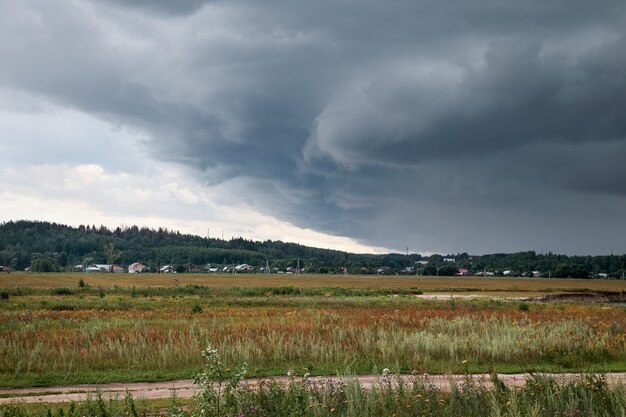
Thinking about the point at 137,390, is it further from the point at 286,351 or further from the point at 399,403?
the point at 399,403

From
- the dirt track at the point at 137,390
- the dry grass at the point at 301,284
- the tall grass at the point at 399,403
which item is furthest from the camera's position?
the dry grass at the point at 301,284

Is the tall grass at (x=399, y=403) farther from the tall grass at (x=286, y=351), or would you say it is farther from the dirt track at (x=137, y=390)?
the tall grass at (x=286, y=351)

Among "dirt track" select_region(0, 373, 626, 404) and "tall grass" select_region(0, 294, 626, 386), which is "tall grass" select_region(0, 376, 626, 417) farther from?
"tall grass" select_region(0, 294, 626, 386)

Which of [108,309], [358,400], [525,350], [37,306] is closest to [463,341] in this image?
[525,350]

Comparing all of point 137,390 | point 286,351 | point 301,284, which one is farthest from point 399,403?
point 301,284

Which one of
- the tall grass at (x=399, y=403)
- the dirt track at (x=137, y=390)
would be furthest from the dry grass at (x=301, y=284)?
the tall grass at (x=399, y=403)

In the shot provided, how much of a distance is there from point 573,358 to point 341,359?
909 cm

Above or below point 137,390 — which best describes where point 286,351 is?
above

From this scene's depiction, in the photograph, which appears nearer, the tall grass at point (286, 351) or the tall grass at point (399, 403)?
the tall grass at point (399, 403)

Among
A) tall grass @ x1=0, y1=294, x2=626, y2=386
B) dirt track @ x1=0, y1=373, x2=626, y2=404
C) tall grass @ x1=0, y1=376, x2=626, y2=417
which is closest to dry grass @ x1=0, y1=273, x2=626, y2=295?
tall grass @ x1=0, y1=294, x2=626, y2=386

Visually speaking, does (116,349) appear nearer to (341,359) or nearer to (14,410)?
(341,359)

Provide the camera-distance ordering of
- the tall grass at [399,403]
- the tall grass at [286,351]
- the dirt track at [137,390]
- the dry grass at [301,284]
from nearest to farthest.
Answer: the tall grass at [399,403] → the dirt track at [137,390] → the tall grass at [286,351] → the dry grass at [301,284]

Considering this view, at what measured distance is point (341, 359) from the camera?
854 inches

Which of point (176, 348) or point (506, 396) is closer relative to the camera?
point (506, 396)
